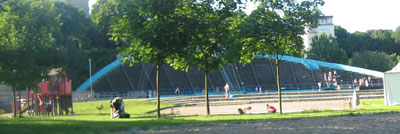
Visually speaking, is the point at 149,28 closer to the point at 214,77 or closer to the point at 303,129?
the point at 303,129

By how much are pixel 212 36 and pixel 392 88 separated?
1304cm

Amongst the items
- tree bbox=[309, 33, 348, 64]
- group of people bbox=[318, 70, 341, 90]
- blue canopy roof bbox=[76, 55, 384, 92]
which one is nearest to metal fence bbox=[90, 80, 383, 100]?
group of people bbox=[318, 70, 341, 90]

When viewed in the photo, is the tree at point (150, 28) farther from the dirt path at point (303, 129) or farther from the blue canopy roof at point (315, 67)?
the blue canopy roof at point (315, 67)

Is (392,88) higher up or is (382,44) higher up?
(382,44)

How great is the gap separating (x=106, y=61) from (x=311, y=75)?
110ft

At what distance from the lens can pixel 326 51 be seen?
240ft

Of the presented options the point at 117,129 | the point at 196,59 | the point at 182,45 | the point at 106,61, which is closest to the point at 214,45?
the point at 196,59

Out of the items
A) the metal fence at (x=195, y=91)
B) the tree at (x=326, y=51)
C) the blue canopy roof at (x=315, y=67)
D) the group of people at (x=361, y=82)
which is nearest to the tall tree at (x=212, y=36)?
the blue canopy roof at (x=315, y=67)

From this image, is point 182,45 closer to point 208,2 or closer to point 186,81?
point 208,2

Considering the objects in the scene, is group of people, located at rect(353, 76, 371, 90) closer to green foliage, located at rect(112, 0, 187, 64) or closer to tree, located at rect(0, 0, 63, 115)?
green foliage, located at rect(112, 0, 187, 64)

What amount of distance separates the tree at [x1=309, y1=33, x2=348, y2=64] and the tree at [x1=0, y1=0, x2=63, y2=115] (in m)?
52.7

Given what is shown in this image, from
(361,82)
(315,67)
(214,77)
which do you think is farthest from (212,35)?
(214,77)

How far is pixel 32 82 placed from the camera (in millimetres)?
28750

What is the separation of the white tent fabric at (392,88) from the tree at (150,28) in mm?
15012
